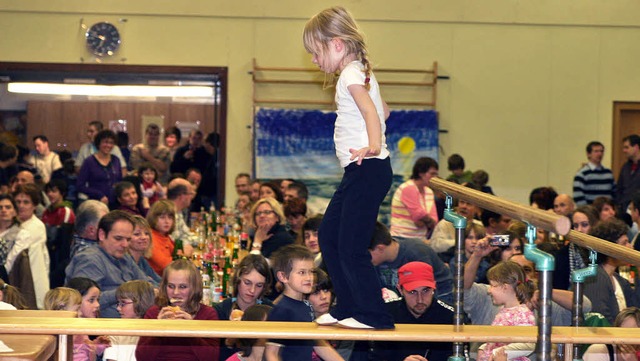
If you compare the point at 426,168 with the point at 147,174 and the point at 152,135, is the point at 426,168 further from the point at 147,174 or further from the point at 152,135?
the point at 152,135

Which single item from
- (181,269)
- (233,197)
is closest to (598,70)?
(233,197)

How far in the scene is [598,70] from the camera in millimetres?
12281

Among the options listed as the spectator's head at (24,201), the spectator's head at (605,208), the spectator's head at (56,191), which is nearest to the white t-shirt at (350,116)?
the spectator's head at (24,201)

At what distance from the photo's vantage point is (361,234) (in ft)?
11.7

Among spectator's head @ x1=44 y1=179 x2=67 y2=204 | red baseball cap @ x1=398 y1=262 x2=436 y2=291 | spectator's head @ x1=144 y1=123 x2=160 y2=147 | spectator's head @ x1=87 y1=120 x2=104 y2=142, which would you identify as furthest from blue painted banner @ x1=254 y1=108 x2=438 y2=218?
red baseball cap @ x1=398 y1=262 x2=436 y2=291

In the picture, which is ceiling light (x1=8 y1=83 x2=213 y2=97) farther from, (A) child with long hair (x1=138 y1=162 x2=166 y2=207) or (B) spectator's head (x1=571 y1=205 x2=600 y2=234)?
(B) spectator's head (x1=571 y1=205 x2=600 y2=234)

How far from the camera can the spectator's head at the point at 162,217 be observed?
7.15 metres

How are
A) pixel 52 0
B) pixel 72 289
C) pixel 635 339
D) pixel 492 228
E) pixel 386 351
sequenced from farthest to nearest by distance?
1. pixel 52 0
2. pixel 492 228
3. pixel 72 289
4. pixel 386 351
5. pixel 635 339

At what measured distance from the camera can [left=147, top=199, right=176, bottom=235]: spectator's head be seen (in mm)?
7152

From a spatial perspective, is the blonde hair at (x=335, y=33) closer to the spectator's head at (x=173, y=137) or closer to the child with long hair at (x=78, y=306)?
the child with long hair at (x=78, y=306)

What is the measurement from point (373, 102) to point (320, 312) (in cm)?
154

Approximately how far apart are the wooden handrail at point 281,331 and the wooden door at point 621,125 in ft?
29.6

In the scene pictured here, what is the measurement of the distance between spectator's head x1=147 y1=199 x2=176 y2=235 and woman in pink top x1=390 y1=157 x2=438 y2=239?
7.14ft

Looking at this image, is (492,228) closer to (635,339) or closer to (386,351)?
(386,351)
